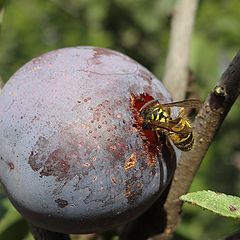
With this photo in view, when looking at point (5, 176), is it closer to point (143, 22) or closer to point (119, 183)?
point (119, 183)

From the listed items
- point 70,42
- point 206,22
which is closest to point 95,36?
point 70,42

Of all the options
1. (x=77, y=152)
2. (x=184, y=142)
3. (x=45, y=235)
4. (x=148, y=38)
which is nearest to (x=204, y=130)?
(x=184, y=142)

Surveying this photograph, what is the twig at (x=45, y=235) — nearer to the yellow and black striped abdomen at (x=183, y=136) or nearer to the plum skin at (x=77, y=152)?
the plum skin at (x=77, y=152)

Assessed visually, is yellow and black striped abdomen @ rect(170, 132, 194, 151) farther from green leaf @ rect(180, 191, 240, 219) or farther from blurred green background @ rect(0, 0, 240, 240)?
blurred green background @ rect(0, 0, 240, 240)

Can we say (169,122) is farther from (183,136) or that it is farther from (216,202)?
(216,202)

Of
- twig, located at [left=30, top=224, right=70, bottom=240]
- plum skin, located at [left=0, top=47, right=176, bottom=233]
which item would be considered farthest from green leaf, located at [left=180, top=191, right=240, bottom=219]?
twig, located at [left=30, top=224, right=70, bottom=240]
